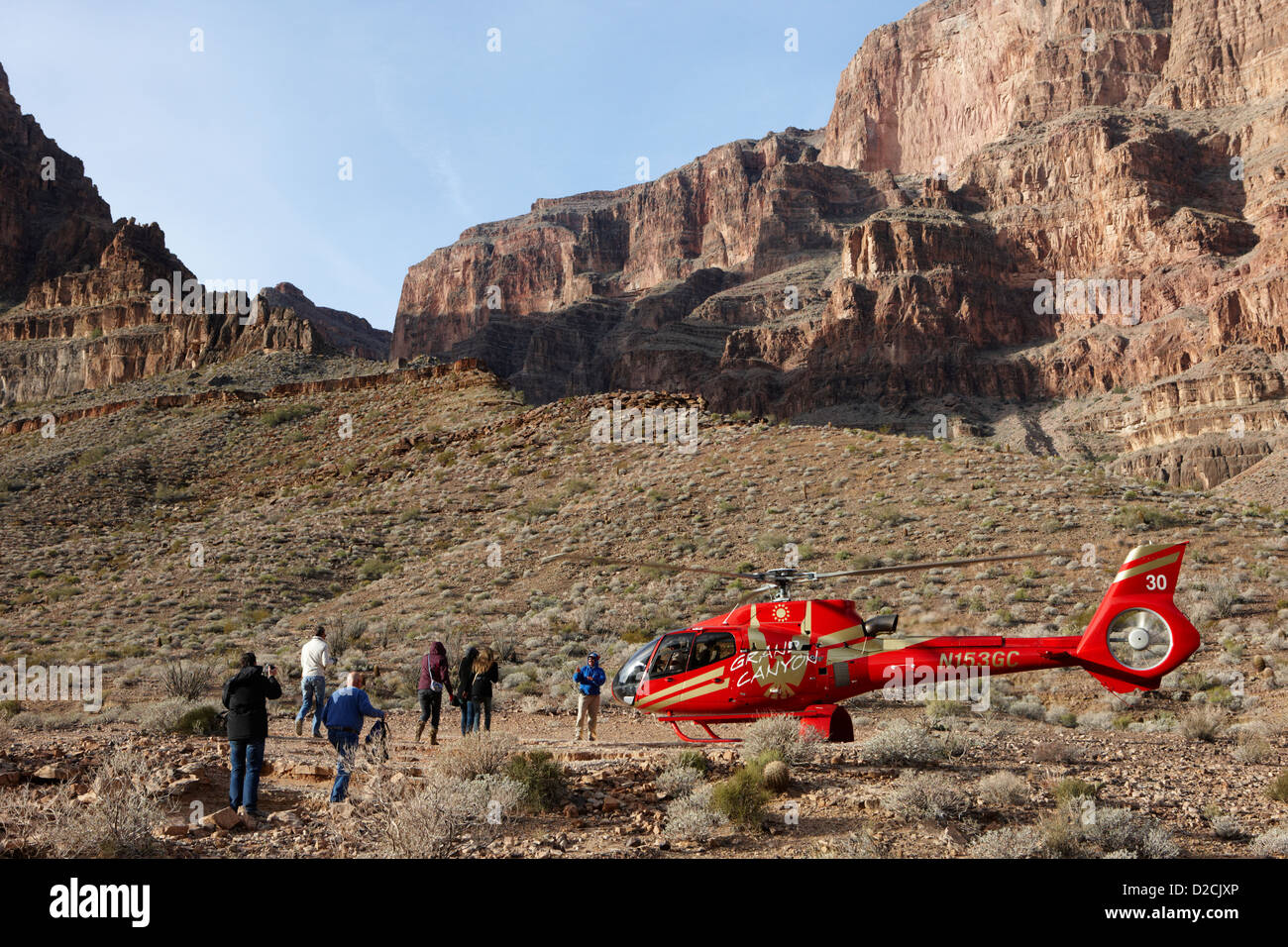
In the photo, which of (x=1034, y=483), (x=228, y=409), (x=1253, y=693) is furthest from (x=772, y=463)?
(x=228, y=409)

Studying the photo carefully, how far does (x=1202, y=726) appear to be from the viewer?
13469mm

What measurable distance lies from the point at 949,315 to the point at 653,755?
149 meters

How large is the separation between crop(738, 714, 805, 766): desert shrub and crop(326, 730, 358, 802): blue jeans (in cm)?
438

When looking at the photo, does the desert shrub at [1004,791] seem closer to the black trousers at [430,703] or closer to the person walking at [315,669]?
the black trousers at [430,703]

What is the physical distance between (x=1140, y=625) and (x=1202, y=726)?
118 inches

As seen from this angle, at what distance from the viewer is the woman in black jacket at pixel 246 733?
8.99 m

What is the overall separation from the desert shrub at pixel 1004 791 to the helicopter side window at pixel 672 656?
417 cm

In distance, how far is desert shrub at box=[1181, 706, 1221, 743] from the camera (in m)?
13.5

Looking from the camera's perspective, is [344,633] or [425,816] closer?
[425,816]

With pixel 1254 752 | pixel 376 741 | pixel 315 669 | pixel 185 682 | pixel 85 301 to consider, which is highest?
pixel 85 301

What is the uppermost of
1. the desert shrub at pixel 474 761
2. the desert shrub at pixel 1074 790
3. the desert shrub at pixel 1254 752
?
the desert shrub at pixel 474 761

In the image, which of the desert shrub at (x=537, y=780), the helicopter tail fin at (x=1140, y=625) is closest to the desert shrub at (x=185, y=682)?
the desert shrub at (x=537, y=780)

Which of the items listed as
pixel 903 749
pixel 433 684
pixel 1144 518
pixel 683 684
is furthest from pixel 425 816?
pixel 1144 518

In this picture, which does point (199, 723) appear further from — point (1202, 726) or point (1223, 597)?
point (1223, 597)
